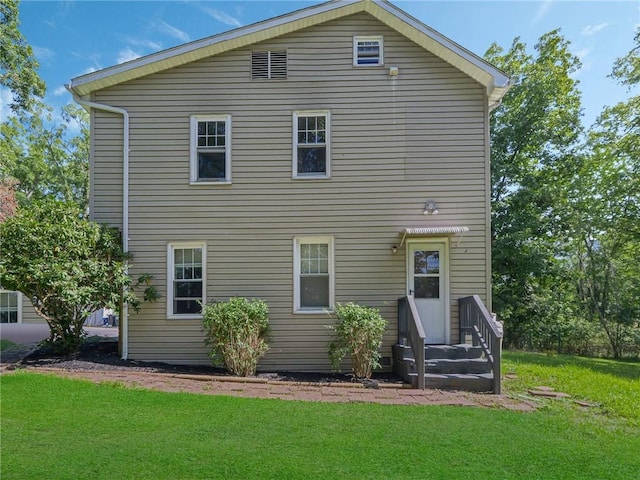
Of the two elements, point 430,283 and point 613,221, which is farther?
point 613,221

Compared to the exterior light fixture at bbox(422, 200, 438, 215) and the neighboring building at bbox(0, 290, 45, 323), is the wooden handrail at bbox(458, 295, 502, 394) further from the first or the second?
the neighboring building at bbox(0, 290, 45, 323)

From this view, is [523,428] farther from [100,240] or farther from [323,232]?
[100,240]

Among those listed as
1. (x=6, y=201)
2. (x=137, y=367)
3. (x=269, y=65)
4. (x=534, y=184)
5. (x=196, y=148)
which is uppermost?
(x=269, y=65)

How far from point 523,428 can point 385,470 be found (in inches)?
78.0

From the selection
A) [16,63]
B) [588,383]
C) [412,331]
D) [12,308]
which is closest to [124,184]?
[412,331]

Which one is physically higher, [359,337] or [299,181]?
[299,181]

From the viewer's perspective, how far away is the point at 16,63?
13.6 metres

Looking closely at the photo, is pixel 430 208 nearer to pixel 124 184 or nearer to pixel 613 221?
pixel 124 184

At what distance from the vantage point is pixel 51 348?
25.3 ft

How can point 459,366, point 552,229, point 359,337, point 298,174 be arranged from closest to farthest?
point 459,366 → point 359,337 → point 298,174 → point 552,229

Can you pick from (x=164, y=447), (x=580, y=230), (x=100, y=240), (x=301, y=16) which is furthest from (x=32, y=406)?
(x=580, y=230)

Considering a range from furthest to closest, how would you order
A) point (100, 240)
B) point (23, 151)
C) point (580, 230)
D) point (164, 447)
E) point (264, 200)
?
point (23, 151) → point (580, 230) → point (264, 200) → point (100, 240) → point (164, 447)

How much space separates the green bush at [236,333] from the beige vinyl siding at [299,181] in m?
0.79

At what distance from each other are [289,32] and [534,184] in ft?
38.4
